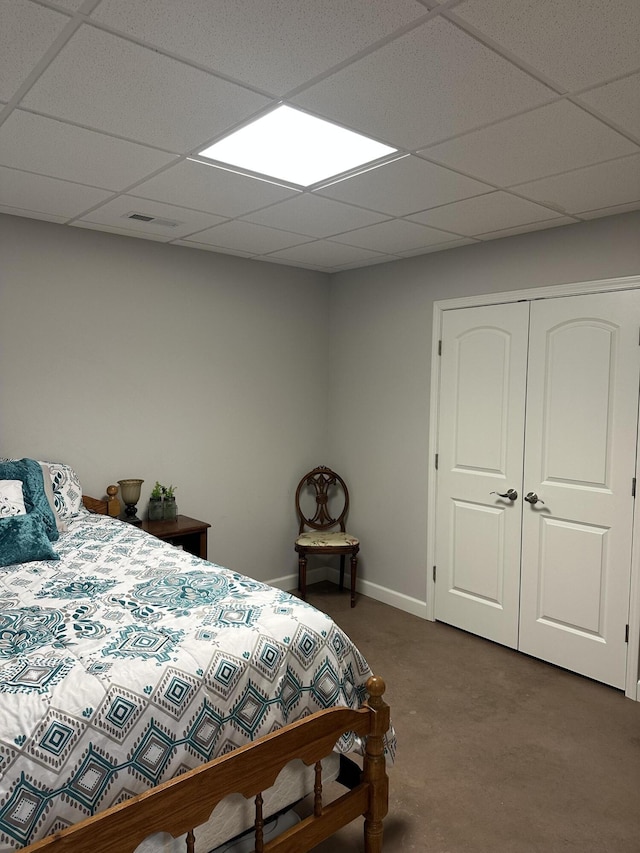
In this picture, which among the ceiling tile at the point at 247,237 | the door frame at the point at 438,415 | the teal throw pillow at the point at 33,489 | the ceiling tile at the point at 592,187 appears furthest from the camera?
the ceiling tile at the point at 247,237

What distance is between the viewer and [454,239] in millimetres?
3703

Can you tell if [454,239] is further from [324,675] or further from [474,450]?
[324,675]

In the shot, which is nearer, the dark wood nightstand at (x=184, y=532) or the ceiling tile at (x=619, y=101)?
the ceiling tile at (x=619, y=101)

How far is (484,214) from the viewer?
10.3 feet

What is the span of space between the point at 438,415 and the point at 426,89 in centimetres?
254

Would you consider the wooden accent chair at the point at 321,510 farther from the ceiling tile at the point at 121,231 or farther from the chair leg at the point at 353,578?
the ceiling tile at the point at 121,231

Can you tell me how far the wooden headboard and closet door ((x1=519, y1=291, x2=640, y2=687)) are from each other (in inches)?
97.4

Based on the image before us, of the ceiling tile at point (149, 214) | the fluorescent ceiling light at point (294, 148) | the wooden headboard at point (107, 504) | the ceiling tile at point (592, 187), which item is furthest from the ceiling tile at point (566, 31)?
the wooden headboard at point (107, 504)

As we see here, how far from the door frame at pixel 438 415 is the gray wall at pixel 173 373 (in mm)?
1116

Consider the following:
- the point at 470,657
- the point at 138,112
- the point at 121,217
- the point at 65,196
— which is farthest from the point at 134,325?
the point at 470,657

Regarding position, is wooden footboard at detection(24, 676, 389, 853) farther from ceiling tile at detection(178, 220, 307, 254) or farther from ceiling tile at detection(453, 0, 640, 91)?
ceiling tile at detection(178, 220, 307, 254)

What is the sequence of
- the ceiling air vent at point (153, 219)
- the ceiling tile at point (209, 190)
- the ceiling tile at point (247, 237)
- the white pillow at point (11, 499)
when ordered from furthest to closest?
1. the ceiling tile at point (247, 237)
2. the ceiling air vent at point (153, 219)
3. the white pillow at point (11, 499)
4. the ceiling tile at point (209, 190)

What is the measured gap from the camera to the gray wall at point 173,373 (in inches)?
140

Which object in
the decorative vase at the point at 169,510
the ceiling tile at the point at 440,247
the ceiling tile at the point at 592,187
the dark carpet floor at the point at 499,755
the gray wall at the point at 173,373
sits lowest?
the dark carpet floor at the point at 499,755
